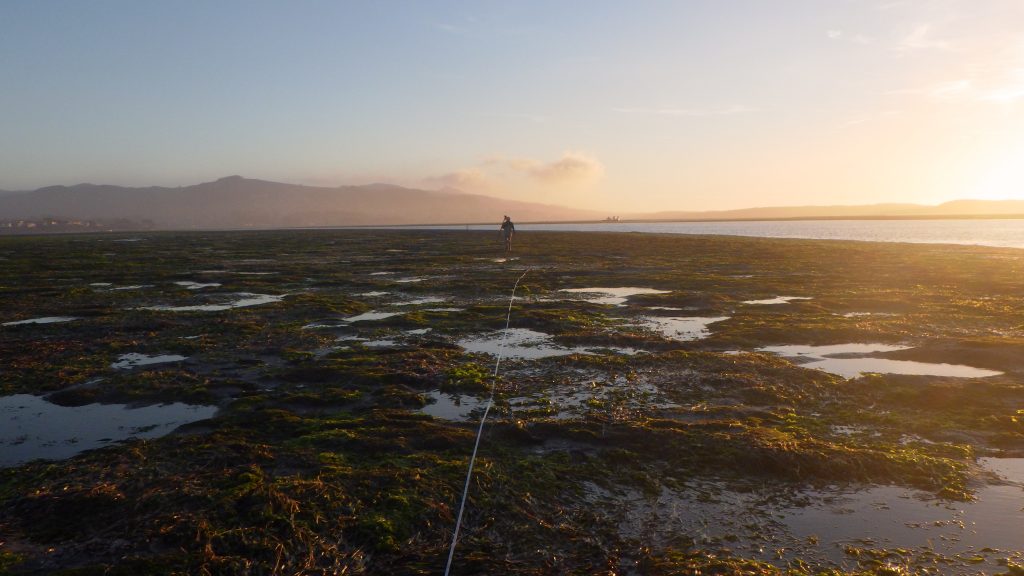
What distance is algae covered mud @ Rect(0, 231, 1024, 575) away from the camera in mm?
4824

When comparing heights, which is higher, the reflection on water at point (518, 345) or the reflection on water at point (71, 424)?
the reflection on water at point (518, 345)

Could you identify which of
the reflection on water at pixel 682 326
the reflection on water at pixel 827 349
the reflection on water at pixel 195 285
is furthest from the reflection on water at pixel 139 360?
the reflection on water at pixel 827 349

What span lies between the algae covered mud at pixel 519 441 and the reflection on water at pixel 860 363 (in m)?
0.08

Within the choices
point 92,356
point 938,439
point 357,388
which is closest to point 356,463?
point 357,388

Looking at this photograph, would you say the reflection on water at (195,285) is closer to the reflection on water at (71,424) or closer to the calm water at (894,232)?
the reflection on water at (71,424)

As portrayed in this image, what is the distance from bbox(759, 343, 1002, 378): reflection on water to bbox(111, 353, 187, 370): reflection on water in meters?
12.5

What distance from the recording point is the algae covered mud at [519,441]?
190 inches

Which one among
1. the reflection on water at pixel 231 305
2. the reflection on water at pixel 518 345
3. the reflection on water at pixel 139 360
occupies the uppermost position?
the reflection on water at pixel 231 305

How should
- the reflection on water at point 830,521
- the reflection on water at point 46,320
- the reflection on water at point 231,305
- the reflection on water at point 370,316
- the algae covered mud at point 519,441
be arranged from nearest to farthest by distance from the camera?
the reflection on water at point 830,521 < the algae covered mud at point 519,441 < the reflection on water at point 46,320 < the reflection on water at point 370,316 < the reflection on water at point 231,305

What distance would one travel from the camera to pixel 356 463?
21.4ft

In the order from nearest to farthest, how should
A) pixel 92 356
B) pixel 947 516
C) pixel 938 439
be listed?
pixel 947 516, pixel 938 439, pixel 92 356

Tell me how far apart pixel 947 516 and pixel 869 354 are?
7546 millimetres

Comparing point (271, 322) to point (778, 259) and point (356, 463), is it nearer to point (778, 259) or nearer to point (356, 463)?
point (356, 463)

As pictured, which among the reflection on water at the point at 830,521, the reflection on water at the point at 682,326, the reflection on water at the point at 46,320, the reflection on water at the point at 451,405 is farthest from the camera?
the reflection on water at the point at 46,320
